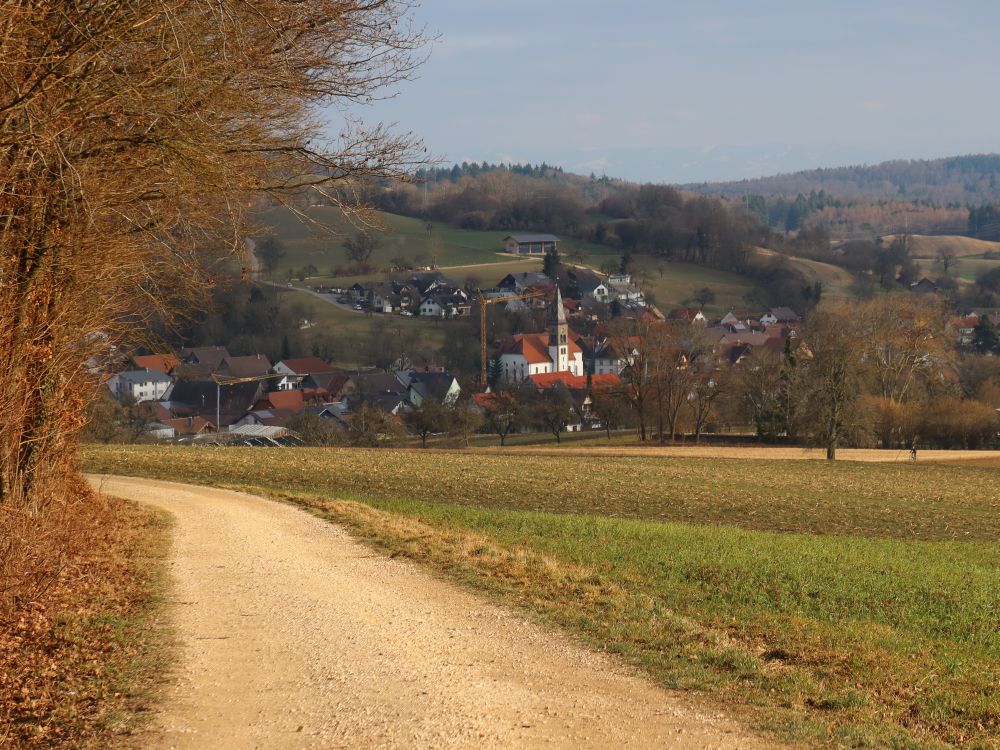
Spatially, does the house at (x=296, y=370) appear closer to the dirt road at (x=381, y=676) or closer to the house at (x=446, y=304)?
the house at (x=446, y=304)

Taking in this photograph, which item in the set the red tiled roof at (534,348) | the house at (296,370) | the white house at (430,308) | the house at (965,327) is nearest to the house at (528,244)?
the white house at (430,308)

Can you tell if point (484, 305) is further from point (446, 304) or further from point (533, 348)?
point (446, 304)

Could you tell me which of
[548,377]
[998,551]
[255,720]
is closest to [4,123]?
[255,720]

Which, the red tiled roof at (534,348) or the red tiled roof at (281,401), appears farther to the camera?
the red tiled roof at (534,348)

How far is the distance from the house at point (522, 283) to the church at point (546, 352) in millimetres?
17339

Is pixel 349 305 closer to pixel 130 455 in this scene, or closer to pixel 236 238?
pixel 130 455

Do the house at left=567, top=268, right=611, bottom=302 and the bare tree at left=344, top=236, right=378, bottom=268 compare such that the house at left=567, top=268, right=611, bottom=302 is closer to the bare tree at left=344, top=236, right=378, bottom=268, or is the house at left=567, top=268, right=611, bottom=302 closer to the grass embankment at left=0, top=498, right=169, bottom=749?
the bare tree at left=344, top=236, right=378, bottom=268

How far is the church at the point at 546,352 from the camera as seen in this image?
356ft

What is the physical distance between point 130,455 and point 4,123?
23.4 meters

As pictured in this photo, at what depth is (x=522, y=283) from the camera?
13912 centimetres

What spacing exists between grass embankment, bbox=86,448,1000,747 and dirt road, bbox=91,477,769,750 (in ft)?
2.02

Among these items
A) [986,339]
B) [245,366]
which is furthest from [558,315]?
[986,339]

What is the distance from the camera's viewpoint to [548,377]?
105 metres

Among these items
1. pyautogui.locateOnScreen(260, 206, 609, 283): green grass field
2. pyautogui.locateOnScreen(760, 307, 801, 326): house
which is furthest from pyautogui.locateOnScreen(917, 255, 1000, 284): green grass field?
pyautogui.locateOnScreen(260, 206, 609, 283): green grass field
